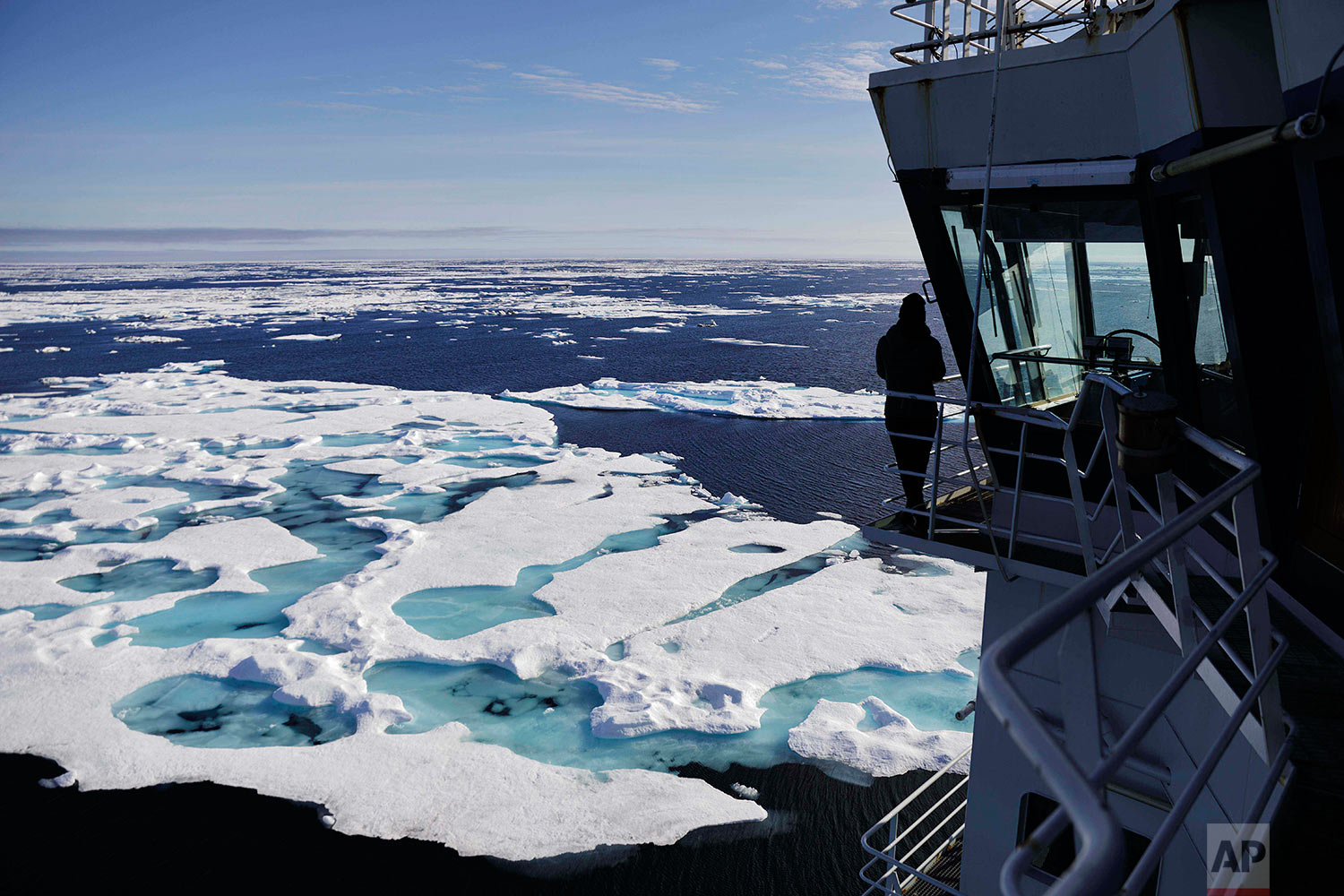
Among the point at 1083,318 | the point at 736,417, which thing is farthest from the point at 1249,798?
the point at 736,417

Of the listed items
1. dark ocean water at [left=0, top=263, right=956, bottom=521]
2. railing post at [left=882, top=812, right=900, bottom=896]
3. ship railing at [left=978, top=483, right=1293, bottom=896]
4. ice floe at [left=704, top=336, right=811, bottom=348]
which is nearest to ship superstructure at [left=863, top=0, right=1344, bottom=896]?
ship railing at [left=978, top=483, right=1293, bottom=896]

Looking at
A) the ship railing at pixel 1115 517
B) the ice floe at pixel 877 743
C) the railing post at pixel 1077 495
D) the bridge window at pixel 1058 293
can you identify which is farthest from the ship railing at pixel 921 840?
the railing post at pixel 1077 495

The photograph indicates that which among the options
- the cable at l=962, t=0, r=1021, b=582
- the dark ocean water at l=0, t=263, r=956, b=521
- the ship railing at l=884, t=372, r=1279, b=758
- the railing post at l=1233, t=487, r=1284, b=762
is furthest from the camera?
the dark ocean water at l=0, t=263, r=956, b=521

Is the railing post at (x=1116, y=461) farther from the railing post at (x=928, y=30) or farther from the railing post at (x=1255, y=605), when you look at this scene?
A: the railing post at (x=928, y=30)

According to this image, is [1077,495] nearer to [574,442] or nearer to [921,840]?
[921,840]

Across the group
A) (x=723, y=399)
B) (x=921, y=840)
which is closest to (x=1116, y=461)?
(x=921, y=840)

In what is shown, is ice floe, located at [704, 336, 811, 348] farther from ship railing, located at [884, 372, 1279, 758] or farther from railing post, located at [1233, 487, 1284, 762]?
railing post, located at [1233, 487, 1284, 762]
